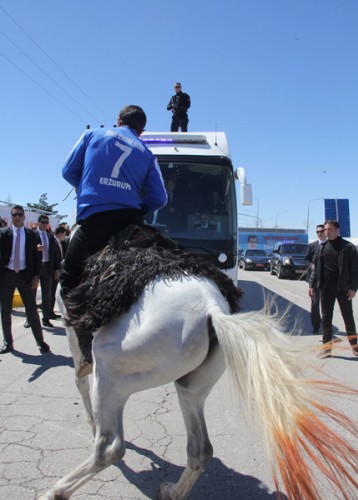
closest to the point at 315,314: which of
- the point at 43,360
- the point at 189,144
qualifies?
the point at 189,144

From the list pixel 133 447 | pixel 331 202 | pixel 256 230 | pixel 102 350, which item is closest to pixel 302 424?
pixel 102 350

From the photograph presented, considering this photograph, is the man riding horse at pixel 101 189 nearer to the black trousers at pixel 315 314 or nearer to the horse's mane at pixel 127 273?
the horse's mane at pixel 127 273

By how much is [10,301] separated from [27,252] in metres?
0.85

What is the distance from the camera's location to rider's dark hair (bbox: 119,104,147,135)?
3018 millimetres

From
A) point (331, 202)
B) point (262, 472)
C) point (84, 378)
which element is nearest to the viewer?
point (262, 472)

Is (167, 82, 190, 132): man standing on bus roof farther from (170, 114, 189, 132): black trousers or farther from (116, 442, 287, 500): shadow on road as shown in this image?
(116, 442, 287, 500): shadow on road

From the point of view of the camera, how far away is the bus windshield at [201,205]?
8.18 meters

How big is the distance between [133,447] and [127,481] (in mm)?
514

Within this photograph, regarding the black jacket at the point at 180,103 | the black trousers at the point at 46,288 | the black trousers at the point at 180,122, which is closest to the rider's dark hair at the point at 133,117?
the black trousers at the point at 46,288

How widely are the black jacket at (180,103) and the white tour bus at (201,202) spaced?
3.03 m

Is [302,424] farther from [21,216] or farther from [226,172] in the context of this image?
[226,172]

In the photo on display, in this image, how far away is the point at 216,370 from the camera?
234cm

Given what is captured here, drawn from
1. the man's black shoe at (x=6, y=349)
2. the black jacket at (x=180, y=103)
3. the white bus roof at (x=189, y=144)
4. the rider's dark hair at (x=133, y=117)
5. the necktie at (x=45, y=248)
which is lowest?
the man's black shoe at (x=6, y=349)

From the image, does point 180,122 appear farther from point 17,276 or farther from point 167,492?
point 167,492
